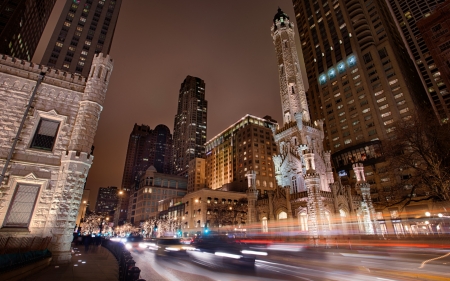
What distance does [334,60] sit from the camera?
315ft

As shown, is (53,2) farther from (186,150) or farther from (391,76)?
(391,76)

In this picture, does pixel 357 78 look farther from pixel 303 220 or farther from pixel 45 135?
pixel 45 135

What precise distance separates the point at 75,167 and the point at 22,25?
77358 mm

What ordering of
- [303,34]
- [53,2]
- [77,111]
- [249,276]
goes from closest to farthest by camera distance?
[249,276] → [77,111] → [53,2] → [303,34]

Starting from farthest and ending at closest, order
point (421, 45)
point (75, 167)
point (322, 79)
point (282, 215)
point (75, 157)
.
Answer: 1. point (421, 45)
2. point (322, 79)
3. point (282, 215)
4. point (75, 157)
5. point (75, 167)

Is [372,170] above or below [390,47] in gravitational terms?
below

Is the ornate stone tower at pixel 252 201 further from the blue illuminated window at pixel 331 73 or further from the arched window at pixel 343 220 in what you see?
the blue illuminated window at pixel 331 73

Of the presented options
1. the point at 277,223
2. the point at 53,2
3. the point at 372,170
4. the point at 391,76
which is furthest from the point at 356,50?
the point at 53,2

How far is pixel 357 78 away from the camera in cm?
8612

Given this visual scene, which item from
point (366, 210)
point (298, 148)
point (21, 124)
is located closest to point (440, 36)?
point (366, 210)

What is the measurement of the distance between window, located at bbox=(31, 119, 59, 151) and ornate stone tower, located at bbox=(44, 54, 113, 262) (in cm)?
131

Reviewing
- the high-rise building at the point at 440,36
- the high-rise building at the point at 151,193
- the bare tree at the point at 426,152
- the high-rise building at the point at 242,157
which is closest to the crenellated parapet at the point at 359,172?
the bare tree at the point at 426,152

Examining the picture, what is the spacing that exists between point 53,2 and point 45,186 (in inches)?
4314

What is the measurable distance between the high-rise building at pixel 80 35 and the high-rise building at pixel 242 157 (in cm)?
6944
